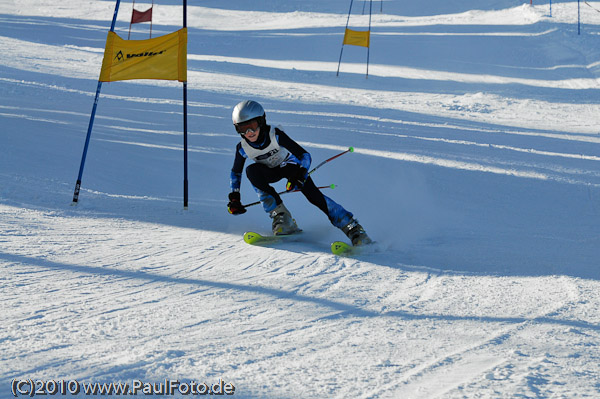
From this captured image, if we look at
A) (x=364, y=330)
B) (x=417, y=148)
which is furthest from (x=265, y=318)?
(x=417, y=148)

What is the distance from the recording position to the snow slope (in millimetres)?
2959

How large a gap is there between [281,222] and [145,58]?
2124 mm

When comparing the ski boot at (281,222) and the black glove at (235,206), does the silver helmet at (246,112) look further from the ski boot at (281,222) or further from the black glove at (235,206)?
the ski boot at (281,222)

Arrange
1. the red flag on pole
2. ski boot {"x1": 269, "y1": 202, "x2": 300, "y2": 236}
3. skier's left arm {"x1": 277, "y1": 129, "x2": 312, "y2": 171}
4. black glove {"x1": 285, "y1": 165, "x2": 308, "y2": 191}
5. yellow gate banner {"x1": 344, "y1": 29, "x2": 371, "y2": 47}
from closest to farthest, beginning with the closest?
black glove {"x1": 285, "y1": 165, "x2": 308, "y2": 191} < skier's left arm {"x1": 277, "y1": 129, "x2": 312, "y2": 171} < ski boot {"x1": 269, "y1": 202, "x2": 300, "y2": 236} < yellow gate banner {"x1": 344, "y1": 29, "x2": 371, "y2": 47} < the red flag on pole

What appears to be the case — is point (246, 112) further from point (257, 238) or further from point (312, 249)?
point (312, 249)

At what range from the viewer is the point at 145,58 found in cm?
621

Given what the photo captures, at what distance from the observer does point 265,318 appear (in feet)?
11.7

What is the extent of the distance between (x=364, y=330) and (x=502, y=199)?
450 centimetres

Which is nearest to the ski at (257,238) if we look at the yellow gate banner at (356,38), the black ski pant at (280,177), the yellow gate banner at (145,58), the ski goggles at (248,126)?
the black ski pant at (280,177)

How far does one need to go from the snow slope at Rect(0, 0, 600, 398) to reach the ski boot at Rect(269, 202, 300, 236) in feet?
0.44

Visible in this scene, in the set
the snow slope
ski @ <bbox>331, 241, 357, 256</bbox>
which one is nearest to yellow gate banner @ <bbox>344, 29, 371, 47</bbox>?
the snow slope

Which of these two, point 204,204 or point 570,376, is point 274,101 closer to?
point 204,204

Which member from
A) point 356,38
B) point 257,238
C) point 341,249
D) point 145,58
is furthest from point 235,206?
point 356,38

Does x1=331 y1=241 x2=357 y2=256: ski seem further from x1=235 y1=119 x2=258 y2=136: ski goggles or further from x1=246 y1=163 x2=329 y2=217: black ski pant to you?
x1=235 y1=119 x2=258 y2=136: ski goggles
